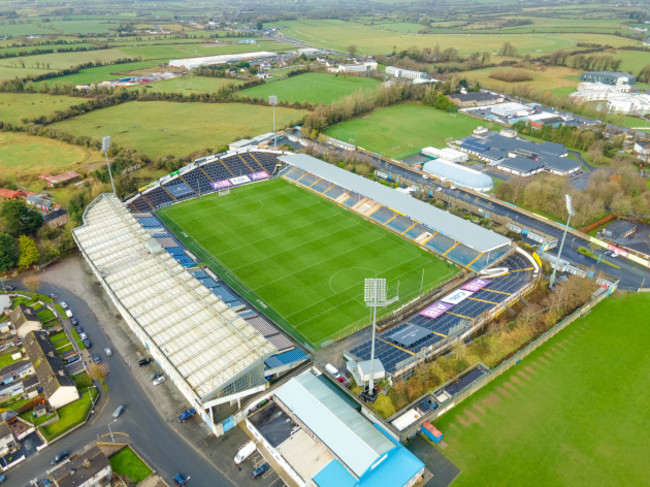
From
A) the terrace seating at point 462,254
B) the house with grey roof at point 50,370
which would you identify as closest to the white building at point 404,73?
the terrace seating at point 462,254

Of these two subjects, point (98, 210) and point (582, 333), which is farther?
point (98, 210)

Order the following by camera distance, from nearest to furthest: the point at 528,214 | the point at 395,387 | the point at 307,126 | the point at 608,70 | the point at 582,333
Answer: the point at 395,387 → the point at 582,333 → the point at 528,214 → the point at 307,126 → the point at 608,70

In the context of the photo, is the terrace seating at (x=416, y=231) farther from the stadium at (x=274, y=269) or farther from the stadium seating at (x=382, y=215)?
the stadium seating at (x=382, y=215)

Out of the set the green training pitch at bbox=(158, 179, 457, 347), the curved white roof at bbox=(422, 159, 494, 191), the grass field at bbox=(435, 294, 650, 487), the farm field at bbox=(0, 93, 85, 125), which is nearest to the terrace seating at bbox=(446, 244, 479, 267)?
the green training pitch at bbox=(158, 179, 457, 347)

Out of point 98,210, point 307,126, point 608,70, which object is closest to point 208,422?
point 98,210

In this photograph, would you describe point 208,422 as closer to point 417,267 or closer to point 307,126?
point 417,267

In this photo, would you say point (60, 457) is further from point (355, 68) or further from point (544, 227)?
point (355, 68)
